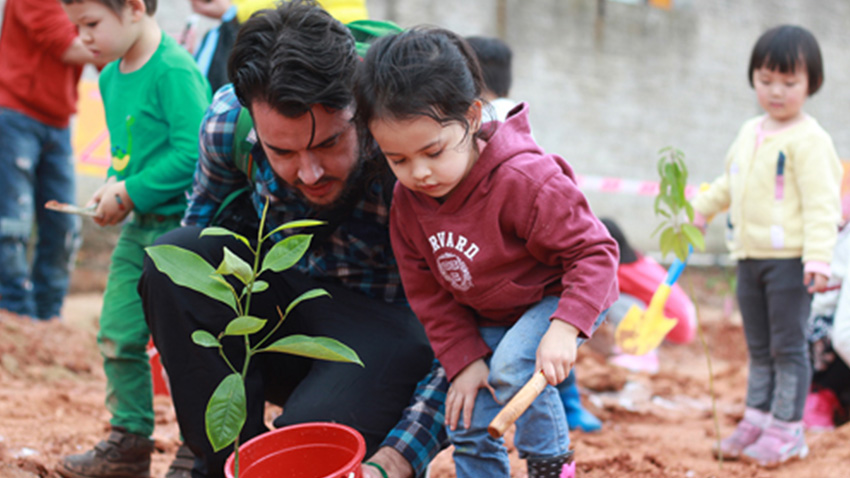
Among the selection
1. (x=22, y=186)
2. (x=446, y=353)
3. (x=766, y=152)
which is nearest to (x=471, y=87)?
(x=446, y=353)

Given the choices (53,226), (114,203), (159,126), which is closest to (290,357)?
(114,203)

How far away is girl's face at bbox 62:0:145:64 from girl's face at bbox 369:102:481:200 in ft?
4.18

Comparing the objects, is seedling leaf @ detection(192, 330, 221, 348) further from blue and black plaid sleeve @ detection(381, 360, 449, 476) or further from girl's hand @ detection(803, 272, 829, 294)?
girl's hand @ detection(803, 272, 829, 294)

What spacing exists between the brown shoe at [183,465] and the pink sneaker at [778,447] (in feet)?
6.55

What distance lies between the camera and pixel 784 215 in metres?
2.71

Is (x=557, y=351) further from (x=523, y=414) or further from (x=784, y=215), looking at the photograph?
(x=784, y=215)

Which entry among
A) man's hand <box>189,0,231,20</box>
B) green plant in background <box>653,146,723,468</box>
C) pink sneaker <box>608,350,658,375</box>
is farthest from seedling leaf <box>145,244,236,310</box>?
pink sneaker <box>608,350,658,375</box>

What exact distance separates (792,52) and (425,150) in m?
1.86

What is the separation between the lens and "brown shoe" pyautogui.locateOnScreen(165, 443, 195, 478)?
2.05 m

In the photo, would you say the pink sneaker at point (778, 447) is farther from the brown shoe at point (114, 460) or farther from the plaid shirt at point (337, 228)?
the brown shoe at point (114, 460)

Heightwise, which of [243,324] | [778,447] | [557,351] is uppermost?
[243,324]

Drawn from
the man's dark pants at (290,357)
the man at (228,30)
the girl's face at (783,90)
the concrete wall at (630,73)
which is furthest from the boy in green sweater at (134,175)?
the concrete wall at (630,73)

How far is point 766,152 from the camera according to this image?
275 centimetres

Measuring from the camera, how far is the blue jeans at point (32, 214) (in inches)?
149
